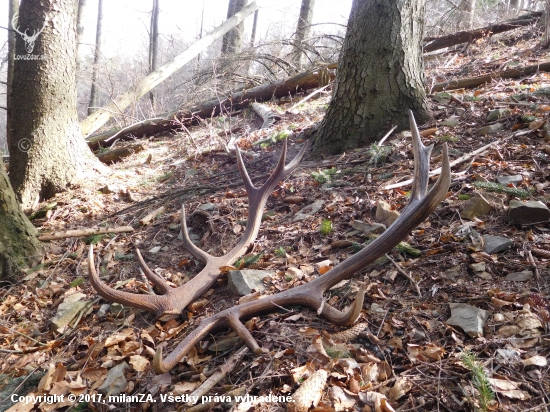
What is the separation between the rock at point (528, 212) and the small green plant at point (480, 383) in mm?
1243

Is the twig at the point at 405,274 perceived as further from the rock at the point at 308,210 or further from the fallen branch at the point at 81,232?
the fallen branch at the point at 81,232

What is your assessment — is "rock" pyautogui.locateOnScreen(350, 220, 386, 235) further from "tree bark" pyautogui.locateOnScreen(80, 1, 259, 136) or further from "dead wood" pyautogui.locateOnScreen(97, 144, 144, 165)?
"tree bark" pyautogui.locateOnScreen(80, 1, 259, 136)

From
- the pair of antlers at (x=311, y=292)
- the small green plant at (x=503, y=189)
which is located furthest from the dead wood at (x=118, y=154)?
the small green plant at (x=503, y=189)

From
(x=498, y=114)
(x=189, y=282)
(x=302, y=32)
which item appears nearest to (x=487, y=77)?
(x=498, y=114)

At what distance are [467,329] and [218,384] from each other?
3.93 feet

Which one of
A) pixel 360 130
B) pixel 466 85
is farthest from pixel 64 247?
pixel 466 85

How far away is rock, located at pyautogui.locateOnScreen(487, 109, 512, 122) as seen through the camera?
385 centimetres

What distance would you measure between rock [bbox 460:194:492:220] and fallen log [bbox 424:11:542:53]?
5.61m

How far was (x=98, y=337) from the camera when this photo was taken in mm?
2488

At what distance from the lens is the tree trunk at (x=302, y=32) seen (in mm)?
8023

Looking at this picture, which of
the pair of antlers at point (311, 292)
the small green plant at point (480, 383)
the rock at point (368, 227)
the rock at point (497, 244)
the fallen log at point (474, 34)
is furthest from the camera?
the fallen log at point (474, 34)

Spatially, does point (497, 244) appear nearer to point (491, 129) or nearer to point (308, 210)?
point (308, 210)

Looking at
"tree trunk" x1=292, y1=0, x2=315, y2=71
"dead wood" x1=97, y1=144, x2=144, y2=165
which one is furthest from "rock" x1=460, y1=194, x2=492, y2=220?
"tree trunk" x1=292, y1=0, x2=315, y2=71

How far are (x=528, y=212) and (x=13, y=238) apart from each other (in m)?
4.06
